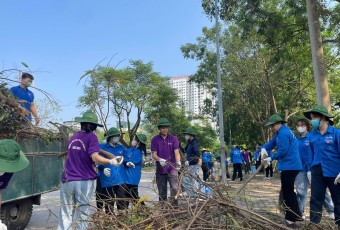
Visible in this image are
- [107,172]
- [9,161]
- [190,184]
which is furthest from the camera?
[107,172]

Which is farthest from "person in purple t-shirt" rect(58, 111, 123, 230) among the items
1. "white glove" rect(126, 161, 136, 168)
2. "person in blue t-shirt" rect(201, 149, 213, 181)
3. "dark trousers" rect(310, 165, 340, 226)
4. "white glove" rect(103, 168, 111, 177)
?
"dark trousers" rect(310, 165, 340, 226)

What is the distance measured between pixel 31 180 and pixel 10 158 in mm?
2559

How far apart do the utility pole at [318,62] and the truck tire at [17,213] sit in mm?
6866

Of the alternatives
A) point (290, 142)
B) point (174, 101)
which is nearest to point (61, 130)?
point (290, 142)

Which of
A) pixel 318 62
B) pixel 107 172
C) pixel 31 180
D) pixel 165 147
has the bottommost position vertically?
pixel 31 180

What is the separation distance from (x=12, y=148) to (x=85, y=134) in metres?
1.44

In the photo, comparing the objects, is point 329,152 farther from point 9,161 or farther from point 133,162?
point 9,161

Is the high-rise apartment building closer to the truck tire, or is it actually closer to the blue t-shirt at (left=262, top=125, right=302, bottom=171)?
the truck tire

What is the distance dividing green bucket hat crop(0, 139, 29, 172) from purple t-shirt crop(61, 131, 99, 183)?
4.16 feet

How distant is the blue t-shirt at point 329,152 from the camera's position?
181 inches

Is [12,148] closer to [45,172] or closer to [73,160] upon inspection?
[73,160]

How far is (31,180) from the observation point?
5.72 m

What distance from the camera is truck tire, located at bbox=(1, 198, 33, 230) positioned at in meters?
5.52

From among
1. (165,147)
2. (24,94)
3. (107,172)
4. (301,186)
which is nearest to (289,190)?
(301,186)
